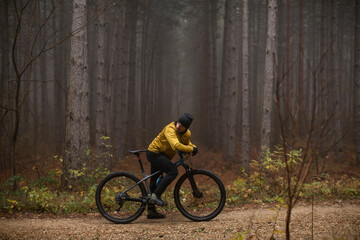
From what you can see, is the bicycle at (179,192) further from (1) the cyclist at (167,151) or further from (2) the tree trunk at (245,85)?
(2) the tree trunk at (245,85)

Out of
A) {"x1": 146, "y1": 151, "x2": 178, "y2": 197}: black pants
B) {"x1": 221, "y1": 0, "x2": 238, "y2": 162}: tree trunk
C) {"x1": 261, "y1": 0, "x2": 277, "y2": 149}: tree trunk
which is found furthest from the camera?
{"x1": 221, "y1": 0, "x2": 238, "y2": 162}: tree trunk

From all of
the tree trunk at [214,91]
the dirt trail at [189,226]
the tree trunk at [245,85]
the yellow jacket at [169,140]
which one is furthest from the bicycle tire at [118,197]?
the tree trunk at [214,91]

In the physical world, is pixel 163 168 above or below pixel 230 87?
below

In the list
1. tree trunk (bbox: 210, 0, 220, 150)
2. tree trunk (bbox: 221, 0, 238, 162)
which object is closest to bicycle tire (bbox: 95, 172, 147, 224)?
tree trunk (bbox: 221, 0, 238, 162)

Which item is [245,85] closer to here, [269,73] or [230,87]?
[269,73]

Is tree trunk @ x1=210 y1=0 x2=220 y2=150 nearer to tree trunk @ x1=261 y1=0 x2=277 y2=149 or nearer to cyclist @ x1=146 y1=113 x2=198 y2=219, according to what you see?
tree trunk @ x1=261 y1=0 x2=277 y2=149

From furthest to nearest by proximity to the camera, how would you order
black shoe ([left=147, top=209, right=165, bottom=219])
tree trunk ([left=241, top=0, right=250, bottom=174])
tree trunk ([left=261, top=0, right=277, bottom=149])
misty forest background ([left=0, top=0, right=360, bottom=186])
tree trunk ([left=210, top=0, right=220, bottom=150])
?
tree trunk ([left=210, top=0, right=220, bottom=150])
tree trunk ([left=241, top=0, right=250, bottom=174])
tree trunk ([left=261, top=0, right=277, bottom=149])
misty forest background ([left=0, top=0, right=360, bottom=186])
black shoe ([left=147, top=209, right=165, bottom=219])

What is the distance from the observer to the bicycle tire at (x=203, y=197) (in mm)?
6062

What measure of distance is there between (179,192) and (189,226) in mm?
809

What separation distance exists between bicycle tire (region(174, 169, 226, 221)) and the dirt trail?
0.66 ft

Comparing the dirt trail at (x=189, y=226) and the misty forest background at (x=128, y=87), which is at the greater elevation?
the misty forest background at (x=128, y=87)

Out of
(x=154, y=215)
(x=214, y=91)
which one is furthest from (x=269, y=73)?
(x=214, y=91)

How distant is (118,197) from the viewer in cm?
634

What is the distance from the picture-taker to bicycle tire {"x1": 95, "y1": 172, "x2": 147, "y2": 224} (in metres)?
6.19
